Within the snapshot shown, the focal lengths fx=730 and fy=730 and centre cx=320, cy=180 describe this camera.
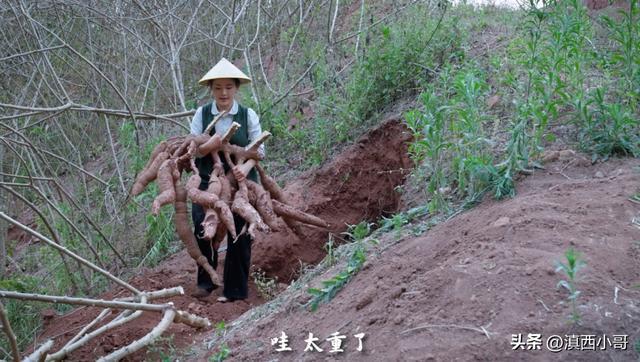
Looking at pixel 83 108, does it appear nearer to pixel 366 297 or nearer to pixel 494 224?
pixel 366 297

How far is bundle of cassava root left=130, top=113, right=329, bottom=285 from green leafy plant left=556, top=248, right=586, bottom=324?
199cm

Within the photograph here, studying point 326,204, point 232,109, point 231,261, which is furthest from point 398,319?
point 326,204

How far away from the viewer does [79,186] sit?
753 centimetres

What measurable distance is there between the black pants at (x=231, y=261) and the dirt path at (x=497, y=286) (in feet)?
3.54

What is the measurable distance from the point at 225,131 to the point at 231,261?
33.3 inches

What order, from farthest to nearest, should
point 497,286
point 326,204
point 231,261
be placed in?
point 326,204, point 231,261, point 497,286

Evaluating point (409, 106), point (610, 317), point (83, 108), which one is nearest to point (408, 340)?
point (610, 317)

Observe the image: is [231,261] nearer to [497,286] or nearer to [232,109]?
[232,109]

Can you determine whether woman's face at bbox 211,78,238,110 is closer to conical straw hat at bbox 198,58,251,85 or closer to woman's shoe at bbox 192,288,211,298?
conical straw hat at bbox 198,58,251,85

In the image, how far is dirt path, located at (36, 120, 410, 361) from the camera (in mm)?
5332

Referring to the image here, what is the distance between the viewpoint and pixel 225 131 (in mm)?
4543

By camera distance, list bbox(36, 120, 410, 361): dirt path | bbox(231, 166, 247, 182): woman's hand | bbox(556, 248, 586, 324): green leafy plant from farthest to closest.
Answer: bbox(36, 120, 410, 361): dirt path < bbox(231, 166, 247, 182): woman's hand < bbox(556, 248, 586, 324): green leafy plant

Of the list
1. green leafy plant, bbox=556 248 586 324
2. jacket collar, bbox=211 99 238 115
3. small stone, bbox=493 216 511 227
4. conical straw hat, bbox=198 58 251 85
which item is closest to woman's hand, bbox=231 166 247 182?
jacket collar, bbox=211 99 238 115

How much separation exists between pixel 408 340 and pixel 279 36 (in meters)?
6.16
